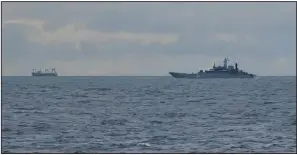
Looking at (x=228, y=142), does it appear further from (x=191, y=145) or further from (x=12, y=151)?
(x=12, y=151)

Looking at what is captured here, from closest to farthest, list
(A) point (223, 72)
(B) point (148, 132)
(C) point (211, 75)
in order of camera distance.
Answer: (B) point (148, 132), (A) point (223, 72), (C) point (211, 75)

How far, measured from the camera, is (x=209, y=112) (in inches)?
1495

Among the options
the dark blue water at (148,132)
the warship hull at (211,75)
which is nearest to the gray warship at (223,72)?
the warship hull at (211,75)

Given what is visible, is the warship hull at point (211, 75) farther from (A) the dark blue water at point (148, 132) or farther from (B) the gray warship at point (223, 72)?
(A) the dark blue water at point (148, 132)

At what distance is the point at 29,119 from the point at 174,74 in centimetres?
14521

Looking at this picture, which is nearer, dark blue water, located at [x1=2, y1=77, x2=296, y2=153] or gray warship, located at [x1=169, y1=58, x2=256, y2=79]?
dark blue water, located at [x1=2, y1=77, x2=296, y2=153]

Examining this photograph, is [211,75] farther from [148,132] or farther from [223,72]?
[148,132]

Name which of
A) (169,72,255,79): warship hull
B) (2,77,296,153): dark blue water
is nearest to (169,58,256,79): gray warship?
(169,72,255,79): warship hull

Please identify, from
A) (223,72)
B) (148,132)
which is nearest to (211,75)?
(223,72)

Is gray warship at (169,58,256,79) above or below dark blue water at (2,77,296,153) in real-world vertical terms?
above

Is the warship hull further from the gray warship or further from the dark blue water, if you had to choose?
the dark blue water

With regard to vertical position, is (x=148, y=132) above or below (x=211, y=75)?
below

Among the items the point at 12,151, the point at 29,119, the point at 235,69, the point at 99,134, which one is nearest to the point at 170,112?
the point at 29,119

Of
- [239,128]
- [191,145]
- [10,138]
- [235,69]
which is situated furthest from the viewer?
[235,69]
